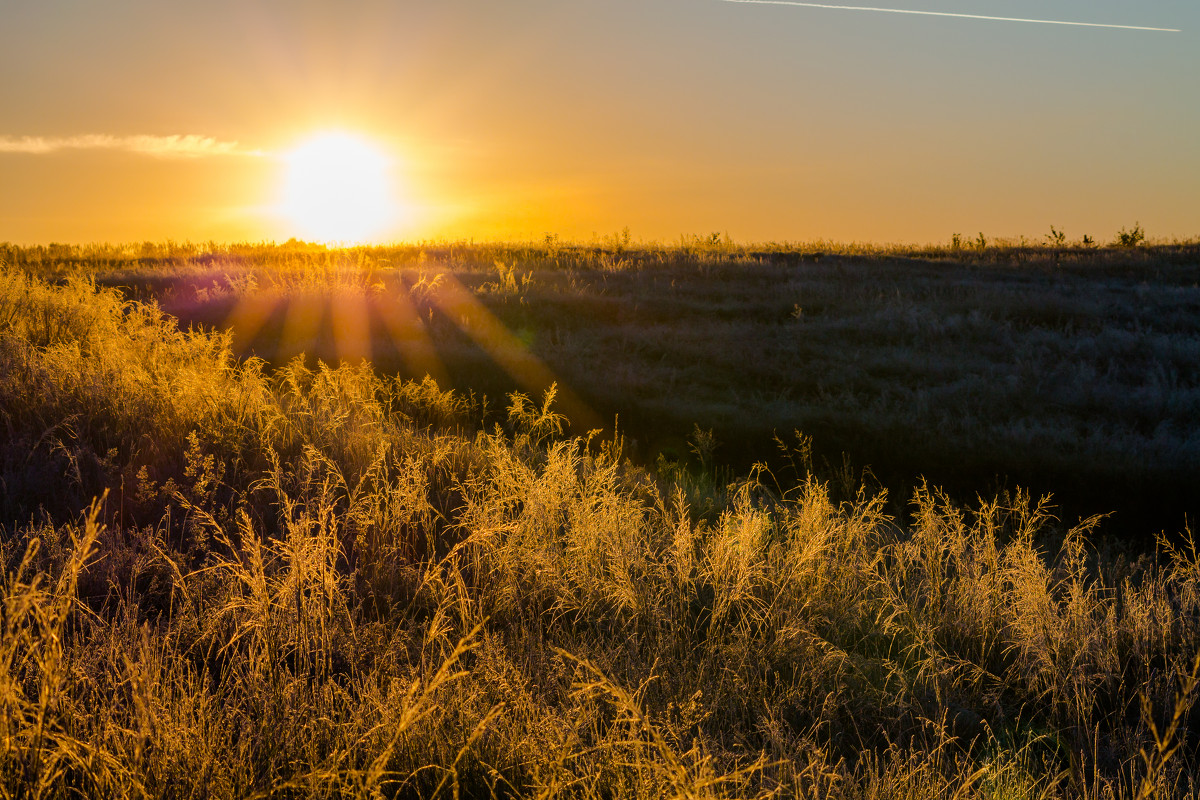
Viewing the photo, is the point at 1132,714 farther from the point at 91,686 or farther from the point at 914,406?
the point at 914,406

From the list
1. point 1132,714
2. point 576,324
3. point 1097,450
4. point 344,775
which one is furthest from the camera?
point 576,324

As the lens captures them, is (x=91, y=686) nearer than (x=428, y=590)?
Yes

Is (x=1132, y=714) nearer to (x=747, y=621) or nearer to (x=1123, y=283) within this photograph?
(x=747, y=621)

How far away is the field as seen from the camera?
2.79m

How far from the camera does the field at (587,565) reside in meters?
2.79

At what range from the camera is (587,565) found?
4594 mm

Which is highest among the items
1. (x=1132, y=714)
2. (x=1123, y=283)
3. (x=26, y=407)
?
(x=1123, y=283)

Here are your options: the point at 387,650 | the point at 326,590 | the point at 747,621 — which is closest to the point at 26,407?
the point at 326,590

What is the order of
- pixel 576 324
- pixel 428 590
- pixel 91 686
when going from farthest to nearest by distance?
pixel 576 324 → pixel 428 590 → pixel 91 686

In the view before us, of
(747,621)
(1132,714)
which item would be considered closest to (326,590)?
(747,621)

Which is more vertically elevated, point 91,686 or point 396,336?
point 396,336

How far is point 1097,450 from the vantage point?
33.9ft

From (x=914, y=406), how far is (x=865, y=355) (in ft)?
8.56

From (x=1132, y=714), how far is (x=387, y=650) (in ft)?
12.4
